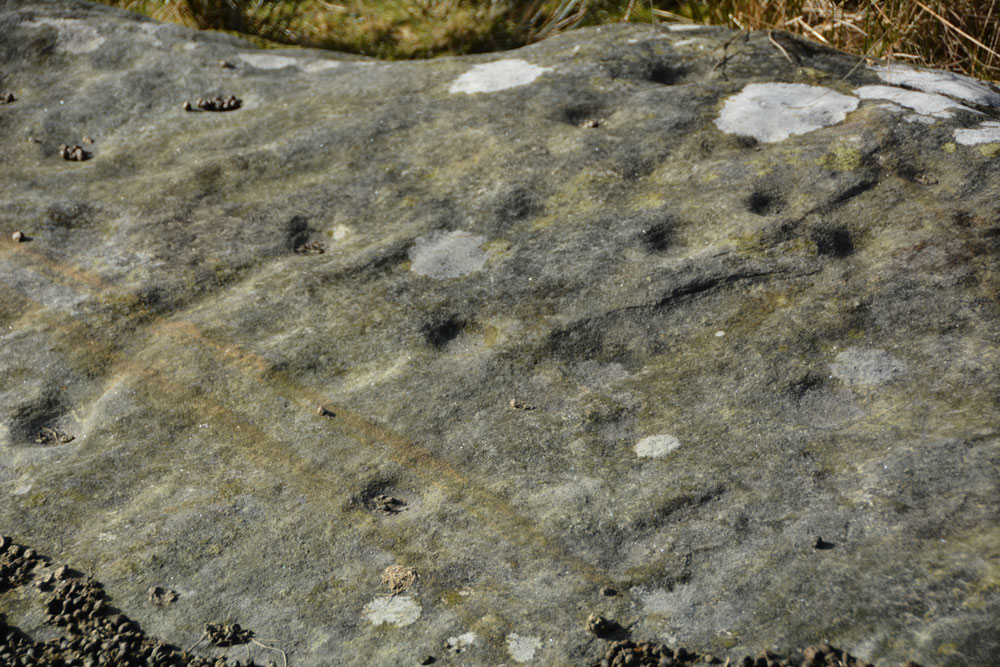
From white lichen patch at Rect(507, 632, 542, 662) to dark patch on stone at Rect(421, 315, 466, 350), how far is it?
4.05 ft

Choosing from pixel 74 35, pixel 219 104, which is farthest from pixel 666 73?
pixel 74 35

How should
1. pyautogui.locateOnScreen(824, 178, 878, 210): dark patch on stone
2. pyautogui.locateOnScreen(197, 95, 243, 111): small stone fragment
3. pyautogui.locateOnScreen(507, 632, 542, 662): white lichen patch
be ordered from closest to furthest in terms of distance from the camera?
1. pyautogui.locateOnScreen(507, 632, 542, 662): white lichen patch
2. pyautogui.locateOnScreen(824, 178, 878, 210): dark patch on stone
3. pyautogui.locateOnScreen(197, 95, 243, 111): small stone fragment

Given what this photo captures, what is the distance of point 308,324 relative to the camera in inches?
125

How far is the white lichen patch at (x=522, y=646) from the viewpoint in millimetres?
2123

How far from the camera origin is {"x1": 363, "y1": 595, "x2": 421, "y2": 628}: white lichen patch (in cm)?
223

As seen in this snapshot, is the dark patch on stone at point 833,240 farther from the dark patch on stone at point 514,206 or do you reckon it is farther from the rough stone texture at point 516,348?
the dark patch on stone at point 514,206

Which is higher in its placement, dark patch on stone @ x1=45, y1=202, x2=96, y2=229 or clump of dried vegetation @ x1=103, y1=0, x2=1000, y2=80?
clump of dried vegetation @ x1=103, y1=0, x2=1000, y2=80

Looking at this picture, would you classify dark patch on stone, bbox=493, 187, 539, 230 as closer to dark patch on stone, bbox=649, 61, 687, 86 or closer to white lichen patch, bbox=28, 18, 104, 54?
dark patch on stone, bbox=649, 61, 687, 86

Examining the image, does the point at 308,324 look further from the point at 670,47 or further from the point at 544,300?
the point at 670,47

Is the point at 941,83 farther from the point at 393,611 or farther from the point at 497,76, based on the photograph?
the point at 393,611

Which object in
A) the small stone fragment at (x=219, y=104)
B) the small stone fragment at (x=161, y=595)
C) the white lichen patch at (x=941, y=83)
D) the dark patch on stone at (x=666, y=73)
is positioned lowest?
the small stone fragment at (x=161, y=595)

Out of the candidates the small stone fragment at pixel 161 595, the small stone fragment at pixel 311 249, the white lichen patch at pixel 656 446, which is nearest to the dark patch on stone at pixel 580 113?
the small stone fragment at pixel 311 249

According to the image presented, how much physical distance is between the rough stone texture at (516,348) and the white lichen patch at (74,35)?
0.27 metres

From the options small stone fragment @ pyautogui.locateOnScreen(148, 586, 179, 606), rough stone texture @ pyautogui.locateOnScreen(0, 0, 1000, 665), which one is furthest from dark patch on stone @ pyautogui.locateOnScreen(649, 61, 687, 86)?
small stone fragment @ pyautogui.locateOnScreen(148, 586, 179, 606)
